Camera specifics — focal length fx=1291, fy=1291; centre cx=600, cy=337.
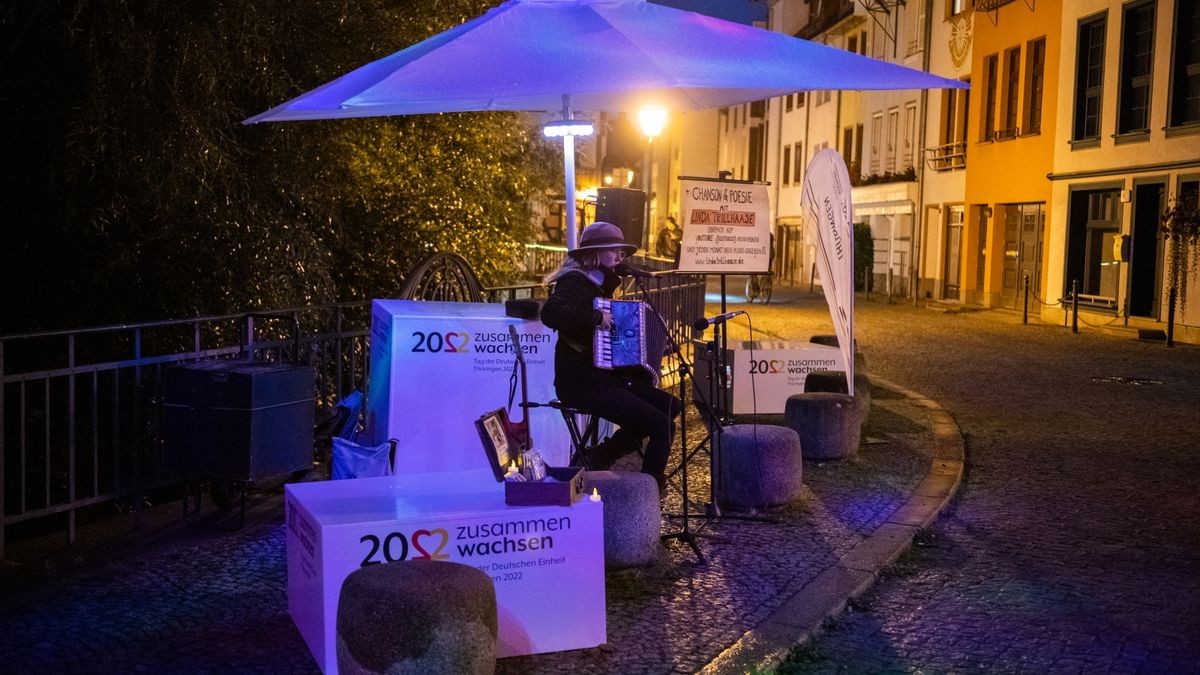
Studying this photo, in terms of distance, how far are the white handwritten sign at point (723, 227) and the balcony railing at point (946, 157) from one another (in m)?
27.2

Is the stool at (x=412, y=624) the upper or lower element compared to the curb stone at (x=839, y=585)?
upper

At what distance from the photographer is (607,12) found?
7.39 m

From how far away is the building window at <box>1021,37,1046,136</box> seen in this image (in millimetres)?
29672

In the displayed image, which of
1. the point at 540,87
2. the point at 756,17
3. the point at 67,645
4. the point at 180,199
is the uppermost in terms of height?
the point at 756,17

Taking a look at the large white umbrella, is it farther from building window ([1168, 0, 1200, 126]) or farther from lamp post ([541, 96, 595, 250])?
building window ([1168, 0, 1200, 126])

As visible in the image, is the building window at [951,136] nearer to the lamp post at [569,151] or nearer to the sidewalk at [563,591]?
the lamp post at [569,151]

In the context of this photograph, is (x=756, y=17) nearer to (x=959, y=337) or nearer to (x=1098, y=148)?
(x=1098, y=148)

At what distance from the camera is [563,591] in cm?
494

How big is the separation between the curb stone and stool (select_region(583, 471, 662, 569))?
0.72 metres

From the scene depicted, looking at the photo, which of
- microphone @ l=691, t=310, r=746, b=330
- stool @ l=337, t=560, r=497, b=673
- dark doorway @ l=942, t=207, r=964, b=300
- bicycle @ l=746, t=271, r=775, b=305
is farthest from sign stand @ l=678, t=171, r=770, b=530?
dark doorway @ l=942, t=207, r=964, b=300

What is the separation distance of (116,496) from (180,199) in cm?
244

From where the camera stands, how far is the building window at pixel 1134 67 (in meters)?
24.9

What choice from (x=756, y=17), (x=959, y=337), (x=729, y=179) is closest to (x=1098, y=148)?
(x=959, y=337)

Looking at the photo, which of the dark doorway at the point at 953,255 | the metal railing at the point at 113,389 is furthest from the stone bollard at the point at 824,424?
the dark doorway at the point at 953,255
